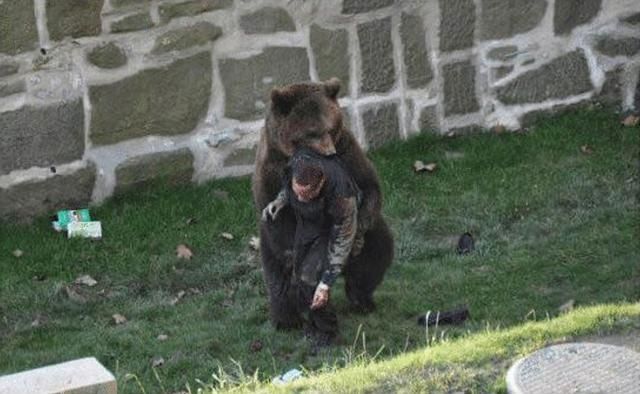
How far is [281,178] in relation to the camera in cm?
707

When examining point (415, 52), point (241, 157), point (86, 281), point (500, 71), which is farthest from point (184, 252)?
point (500, 71)

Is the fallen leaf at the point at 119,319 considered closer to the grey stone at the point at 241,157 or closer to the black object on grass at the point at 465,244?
the grey stone at the point at 241,157

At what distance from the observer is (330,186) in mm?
6887

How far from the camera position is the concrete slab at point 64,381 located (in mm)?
5375

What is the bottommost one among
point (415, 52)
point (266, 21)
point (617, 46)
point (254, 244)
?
point (254, 244)

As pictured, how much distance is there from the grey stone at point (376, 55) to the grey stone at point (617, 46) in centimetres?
181

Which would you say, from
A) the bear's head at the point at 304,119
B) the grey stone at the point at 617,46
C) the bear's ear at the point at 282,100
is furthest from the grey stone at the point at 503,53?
the bear's ear at the point at 282,100

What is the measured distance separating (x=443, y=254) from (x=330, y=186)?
210 centimetres

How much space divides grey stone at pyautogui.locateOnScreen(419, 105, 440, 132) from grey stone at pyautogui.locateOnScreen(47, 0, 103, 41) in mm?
2647

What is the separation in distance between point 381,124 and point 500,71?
1082 millimetres

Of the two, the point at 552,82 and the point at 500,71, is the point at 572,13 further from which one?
the point at 500,71

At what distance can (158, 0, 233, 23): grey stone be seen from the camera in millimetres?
9383

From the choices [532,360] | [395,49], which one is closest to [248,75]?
[395,49]

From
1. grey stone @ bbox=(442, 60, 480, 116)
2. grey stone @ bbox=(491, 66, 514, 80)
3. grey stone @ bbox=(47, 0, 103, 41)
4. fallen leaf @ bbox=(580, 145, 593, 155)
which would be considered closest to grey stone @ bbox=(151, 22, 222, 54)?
grey stone @ bbox=(47, 0, 103, 41)
